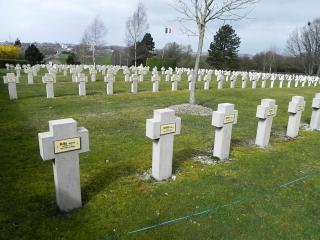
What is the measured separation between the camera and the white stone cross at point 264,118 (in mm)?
6844

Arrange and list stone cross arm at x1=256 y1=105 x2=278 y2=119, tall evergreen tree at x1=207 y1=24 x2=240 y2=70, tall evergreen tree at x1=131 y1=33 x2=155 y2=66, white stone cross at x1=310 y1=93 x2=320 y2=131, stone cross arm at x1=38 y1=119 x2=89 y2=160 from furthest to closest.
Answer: tall evergreen tree at x1=207 y1=24 x2=240 y2=70, tall evergreen tree at x1=131 y1=33 x2=155 y2=66, white stone cross at x1=310 y1=93 x2=320 y2=131, stone cross arm at x1=256 y1=105 x2=278 y2=119, stone cross arm at x1=38 y1=119 x2=89 y2=160

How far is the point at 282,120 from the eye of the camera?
34.9 feet

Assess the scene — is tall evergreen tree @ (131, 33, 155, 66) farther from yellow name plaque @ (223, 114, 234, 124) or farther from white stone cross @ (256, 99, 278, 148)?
yellow name plaque @ (223, 114, 234, 124)

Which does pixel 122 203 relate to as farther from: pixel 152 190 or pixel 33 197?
pixel 33 197

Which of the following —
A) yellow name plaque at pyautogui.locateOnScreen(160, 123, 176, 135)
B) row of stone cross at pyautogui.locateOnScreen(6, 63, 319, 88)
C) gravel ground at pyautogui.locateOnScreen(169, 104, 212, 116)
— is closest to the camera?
yellow name plaque at pyautogui.locateOnScreen(160, 123, 176, 135)

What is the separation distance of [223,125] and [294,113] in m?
3.20

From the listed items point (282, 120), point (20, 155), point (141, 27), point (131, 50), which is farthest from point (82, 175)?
point (131, 50)

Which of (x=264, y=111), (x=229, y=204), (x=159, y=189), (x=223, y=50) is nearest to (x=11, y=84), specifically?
(x=159, y=189)

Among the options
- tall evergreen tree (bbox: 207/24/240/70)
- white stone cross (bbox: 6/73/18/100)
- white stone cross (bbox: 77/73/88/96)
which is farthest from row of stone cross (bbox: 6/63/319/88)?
tall evergreen tree (bbox: 207/24/240/70)

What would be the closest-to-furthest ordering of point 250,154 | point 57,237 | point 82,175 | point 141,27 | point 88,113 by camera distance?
1. point 57,237
2. point 82,175
3. point 250,154
4. point 88,113
5. point 141,27

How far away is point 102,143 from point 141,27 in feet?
122

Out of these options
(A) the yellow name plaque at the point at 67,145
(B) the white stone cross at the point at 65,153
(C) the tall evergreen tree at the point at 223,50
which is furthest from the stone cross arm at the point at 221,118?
(C) the tall evergreen tree at the point at 223,50

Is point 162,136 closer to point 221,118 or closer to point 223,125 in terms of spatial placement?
point 221,118

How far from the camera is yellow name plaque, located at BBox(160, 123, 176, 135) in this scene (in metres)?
4.81
